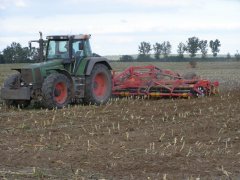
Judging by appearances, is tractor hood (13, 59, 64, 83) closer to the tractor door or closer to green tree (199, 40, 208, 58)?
the tractor door

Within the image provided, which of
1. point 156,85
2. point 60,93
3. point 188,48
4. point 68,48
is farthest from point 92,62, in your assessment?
point 188,48

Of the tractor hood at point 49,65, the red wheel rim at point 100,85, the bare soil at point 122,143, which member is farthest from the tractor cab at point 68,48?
the bare soil at point 122,143

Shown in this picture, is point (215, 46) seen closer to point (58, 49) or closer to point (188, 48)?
point (188, 48)

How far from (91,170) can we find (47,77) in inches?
263

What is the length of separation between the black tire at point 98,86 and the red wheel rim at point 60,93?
0.96 m

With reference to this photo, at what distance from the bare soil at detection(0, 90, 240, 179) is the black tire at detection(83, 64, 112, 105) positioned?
1295mm

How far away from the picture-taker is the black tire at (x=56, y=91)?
40.9 ft

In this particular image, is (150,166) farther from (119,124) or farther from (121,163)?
(119,124)

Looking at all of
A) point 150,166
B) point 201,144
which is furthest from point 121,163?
point 201,144

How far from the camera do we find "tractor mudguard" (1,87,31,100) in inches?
498

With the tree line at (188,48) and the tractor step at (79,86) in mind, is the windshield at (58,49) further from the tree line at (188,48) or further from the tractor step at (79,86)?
the tree line at (188,48)

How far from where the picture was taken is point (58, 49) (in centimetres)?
1413

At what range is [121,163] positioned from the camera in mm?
6645

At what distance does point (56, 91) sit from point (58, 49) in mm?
1673
